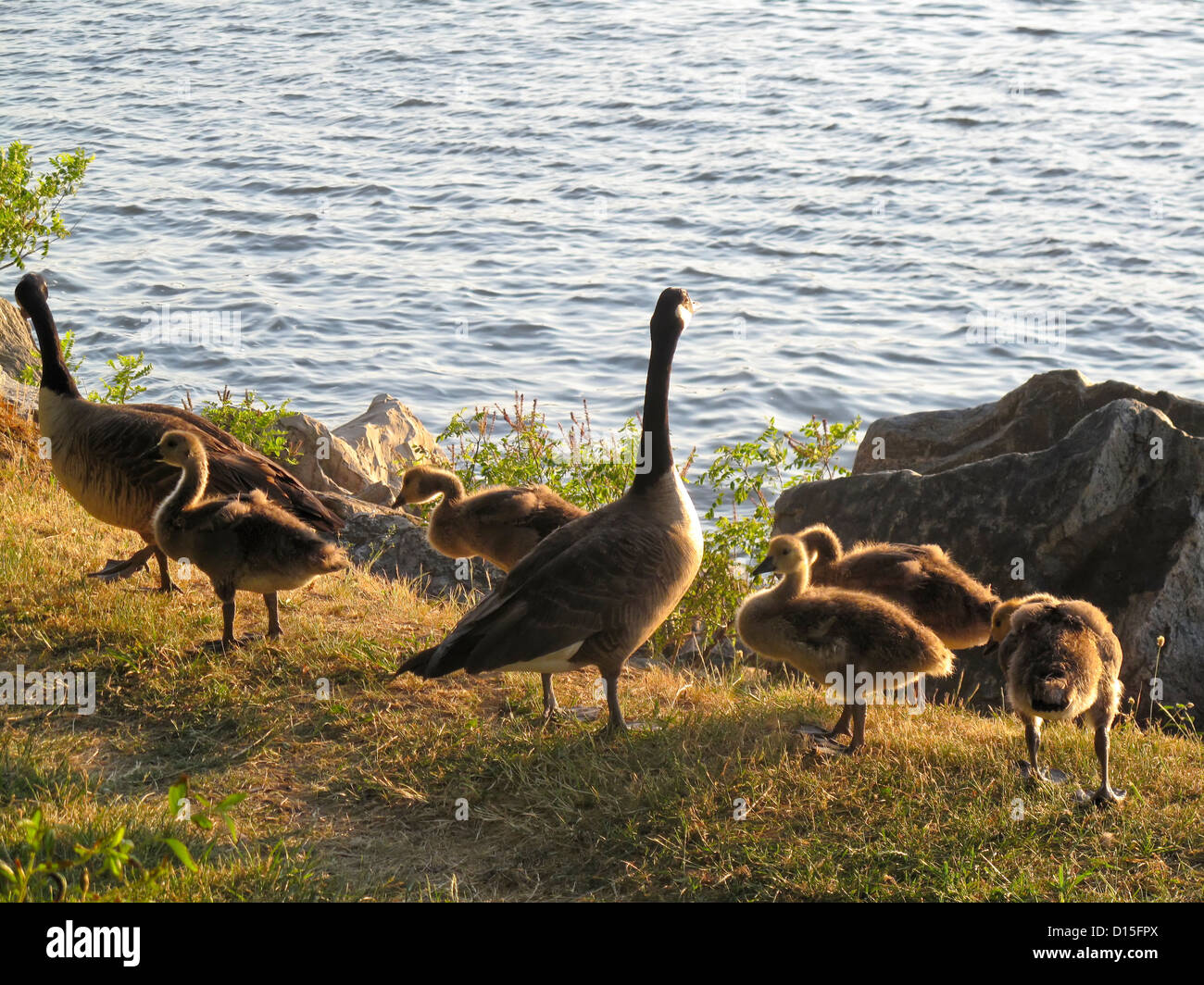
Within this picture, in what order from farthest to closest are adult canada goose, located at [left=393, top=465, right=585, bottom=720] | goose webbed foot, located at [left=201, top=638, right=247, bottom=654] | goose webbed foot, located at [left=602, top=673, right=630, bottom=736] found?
1. adult canada goose, located at [left=393, top=465, right=585, bottom=720]
2. goose webbed foot, located at [left=201, top=638, right=247, bottom=654]
3. goose webbed foot, located at [left=602, top=673, right=630, bottom=736]

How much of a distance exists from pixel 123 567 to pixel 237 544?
169cm

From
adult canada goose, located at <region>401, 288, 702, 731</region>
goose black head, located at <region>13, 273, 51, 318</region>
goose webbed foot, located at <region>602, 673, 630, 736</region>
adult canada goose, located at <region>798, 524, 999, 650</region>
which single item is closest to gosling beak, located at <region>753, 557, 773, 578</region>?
adult canada goose, located at <region>401, 288, 702, 731</region>

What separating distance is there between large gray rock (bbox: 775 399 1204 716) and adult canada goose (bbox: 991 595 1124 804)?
1.94 meters

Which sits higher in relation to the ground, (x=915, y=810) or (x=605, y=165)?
(x=605, y=165)

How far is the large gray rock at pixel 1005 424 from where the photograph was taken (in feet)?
34.3

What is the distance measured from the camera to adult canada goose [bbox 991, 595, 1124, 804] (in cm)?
583

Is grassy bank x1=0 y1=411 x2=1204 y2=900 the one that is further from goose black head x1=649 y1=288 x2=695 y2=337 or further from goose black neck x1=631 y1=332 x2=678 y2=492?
goose black head x1=649 y1=288 x2=695 y2=337

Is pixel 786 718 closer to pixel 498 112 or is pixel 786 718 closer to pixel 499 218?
pixel 499 218

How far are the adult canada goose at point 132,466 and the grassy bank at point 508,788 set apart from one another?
27.4 inches

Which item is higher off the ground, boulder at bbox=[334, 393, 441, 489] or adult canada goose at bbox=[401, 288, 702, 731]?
adult canada goose at bbox=[401, 288, 702, 731]

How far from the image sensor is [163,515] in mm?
7562

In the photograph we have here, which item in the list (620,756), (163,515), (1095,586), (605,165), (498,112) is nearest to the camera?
(620,756)
